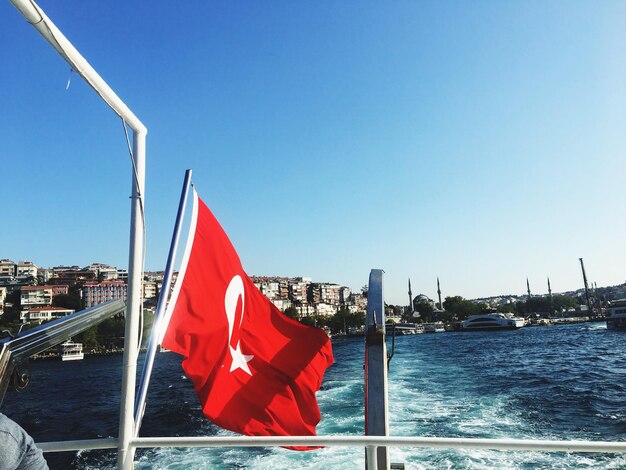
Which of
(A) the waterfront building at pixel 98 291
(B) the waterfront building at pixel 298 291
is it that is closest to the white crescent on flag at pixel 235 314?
(A) the waterfront building at pixel 98 291

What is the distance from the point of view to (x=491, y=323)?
7706cm

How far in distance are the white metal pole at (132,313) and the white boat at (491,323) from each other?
8300 centimetres

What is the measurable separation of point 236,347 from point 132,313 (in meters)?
0.73

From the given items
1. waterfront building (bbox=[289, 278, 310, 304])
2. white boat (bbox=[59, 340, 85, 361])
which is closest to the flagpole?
white boat (bbox=[59, 340, 85, 361])

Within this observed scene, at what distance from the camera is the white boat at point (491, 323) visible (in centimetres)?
7578

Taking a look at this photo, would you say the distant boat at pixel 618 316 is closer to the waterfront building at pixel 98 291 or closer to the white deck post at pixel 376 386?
the white deck post at pixel 376 386

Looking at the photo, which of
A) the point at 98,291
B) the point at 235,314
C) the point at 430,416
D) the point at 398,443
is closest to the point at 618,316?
the point at 430,416

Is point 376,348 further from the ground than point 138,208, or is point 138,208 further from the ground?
point 138,208

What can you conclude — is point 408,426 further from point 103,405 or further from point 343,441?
point 103,405

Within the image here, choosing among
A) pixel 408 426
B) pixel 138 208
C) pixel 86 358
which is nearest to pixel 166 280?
pixel 138 208

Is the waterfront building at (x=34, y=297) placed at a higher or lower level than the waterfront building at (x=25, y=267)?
lower

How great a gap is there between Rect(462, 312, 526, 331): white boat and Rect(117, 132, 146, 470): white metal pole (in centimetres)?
8300

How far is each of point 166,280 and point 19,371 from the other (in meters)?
0.72

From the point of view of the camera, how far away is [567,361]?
25047 millimetres
